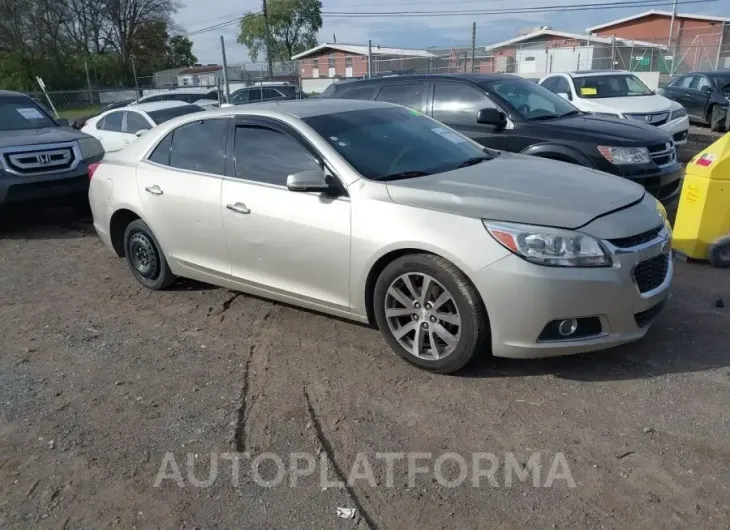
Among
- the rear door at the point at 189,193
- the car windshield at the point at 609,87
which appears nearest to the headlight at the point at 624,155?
the rear door at the point at 189,193

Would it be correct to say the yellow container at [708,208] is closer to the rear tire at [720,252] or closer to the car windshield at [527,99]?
the rear tire at [720,252]

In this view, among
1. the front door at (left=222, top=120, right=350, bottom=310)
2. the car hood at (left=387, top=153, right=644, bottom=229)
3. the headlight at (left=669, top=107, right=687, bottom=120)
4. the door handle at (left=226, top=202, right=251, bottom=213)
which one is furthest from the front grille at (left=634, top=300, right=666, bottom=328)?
the headlight at (left=669, top=107, right=687, bottom=120)

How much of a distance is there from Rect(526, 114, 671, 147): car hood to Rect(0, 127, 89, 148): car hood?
6.01 metres

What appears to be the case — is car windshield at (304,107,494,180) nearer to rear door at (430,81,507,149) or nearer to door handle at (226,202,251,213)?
door handle at (226,202,251,213)

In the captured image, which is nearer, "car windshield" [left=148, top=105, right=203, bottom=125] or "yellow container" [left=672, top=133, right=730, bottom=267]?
"yellow container" [left=672, top=133, right=730, bottom=267]

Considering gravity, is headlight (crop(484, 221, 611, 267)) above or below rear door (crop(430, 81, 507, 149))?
below

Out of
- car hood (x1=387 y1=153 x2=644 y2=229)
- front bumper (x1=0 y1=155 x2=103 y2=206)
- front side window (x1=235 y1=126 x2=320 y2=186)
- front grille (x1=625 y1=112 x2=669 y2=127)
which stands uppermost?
front side window (x1=235 y1=126 x2=320 y2=186)

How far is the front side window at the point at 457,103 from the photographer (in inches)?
285

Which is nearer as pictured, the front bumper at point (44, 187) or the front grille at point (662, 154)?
the front grille at point (662, 154)

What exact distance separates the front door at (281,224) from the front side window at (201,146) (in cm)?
17

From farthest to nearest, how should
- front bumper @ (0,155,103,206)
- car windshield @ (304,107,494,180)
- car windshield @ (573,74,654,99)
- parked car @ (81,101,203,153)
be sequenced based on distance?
car windshield @ (573,74,654,99) < parked car @ (81,101,203,153) < front bumper @ (0,155,103,206) < car windshield @ (304,107,494,180)

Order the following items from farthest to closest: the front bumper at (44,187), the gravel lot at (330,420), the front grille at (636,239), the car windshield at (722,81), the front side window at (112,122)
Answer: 1. the car windshield at (722,81)
2. the front side window at (112,122)
3. the front bumper at (44,187)
4. the front grille at (636,239)
5. the gravel lot at (330,420)

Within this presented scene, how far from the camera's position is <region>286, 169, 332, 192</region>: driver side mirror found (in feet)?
13.0

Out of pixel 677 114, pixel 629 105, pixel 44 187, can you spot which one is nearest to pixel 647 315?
pixel 44 187
